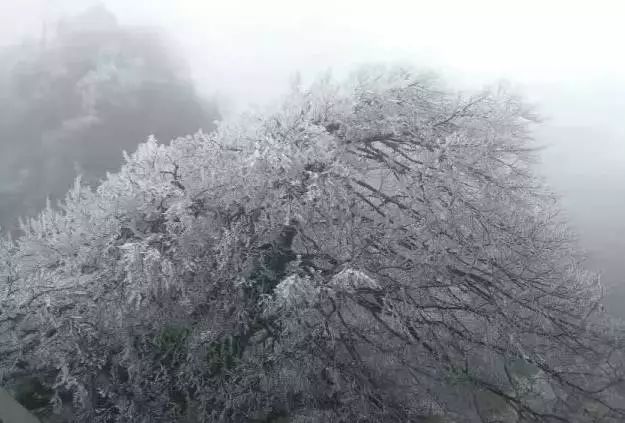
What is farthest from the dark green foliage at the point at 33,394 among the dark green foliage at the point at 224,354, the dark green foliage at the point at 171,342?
the dark green foliage at the point at 224,354

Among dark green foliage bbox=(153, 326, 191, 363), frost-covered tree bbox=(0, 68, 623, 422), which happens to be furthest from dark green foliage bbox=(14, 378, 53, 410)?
dark green foliage bbox=(153, 326, 191, 363)

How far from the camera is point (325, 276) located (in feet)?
21.1

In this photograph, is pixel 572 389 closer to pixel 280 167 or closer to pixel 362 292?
pixel 362 292

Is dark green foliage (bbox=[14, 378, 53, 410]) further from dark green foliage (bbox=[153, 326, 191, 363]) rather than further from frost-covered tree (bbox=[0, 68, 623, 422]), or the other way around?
dark green foliage (bbox=[153, 326, 191, 363])

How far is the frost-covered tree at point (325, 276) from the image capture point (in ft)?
21.1

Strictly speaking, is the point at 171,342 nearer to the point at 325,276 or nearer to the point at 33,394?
the point at 325,276

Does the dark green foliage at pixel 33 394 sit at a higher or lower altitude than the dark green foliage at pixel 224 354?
lower

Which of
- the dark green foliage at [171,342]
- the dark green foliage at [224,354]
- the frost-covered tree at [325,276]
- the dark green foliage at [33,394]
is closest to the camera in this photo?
the frost-covered tree at [325,276]

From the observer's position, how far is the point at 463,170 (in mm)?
6715

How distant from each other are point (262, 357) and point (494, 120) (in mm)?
5187

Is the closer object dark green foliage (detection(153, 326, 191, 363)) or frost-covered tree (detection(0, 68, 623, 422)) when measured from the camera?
frost-covered tree (detection(0, 68, 623, 422))

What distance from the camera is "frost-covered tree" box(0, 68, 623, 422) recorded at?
6.43 meters

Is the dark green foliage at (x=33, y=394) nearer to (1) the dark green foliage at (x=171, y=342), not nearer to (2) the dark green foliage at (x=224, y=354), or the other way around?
(1) the dark green foliage at (x=171, y=342)

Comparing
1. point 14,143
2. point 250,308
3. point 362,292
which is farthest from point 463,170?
point 14,143
